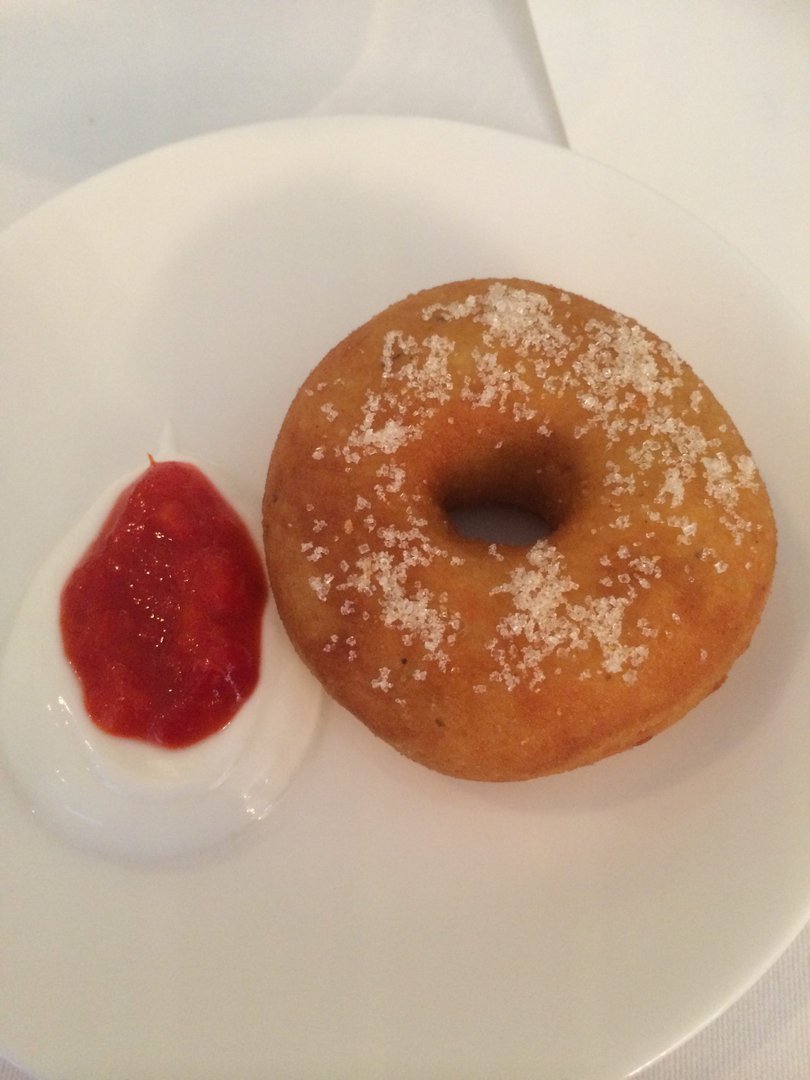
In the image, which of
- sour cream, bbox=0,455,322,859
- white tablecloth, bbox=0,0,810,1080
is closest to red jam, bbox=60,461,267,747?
sour cream, bbox=0,455,322,859

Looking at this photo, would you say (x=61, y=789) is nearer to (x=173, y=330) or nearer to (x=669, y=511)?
(x=173, y=330)

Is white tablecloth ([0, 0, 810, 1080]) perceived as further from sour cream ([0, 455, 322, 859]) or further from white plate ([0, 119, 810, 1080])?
sour cream ([0, 455, 322, 859])

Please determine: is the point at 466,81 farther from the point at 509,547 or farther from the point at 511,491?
the point at 509,547

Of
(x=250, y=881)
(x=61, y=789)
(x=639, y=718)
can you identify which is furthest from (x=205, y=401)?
(x=639, y=718)

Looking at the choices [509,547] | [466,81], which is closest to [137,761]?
[509,547]

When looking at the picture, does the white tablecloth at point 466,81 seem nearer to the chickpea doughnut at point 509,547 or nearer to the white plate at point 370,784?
the white plate at point 370,784
